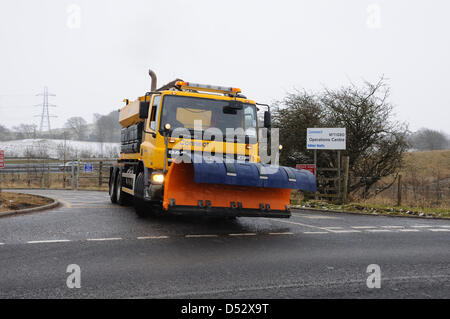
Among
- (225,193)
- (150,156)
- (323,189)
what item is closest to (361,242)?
(225,193)

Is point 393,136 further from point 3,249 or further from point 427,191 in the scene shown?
point 3,249

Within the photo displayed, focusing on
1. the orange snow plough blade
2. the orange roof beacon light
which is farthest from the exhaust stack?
the orange snow plough blade

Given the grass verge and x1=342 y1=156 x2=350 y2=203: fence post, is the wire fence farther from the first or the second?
x1=342 y1=156 x2=350 y2=203: fence post

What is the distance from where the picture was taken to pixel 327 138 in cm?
1739

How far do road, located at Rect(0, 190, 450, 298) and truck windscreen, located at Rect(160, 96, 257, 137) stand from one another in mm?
2373

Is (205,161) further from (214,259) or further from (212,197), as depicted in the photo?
(214,259)

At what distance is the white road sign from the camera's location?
17188 mm

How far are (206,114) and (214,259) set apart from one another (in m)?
4.47

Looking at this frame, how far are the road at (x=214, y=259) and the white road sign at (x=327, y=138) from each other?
713 cm

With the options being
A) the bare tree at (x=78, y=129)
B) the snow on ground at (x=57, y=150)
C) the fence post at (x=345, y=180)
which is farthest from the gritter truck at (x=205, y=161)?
the bare tree at (x=78, y=129)

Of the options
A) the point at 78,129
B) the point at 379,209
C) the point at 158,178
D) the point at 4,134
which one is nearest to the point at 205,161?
the point at 158,178

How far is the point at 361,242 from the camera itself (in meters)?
8.24

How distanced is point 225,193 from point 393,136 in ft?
44.5

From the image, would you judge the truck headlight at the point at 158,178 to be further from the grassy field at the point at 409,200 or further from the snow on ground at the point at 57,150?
the snow on ground at the point at 57,150
